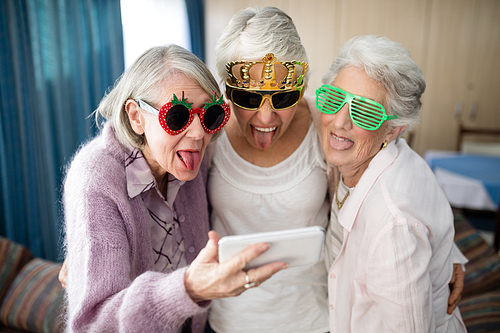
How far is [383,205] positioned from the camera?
3.58ft

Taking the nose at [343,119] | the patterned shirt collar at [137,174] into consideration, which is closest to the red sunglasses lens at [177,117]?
the patterned shirt collar at [137,174]

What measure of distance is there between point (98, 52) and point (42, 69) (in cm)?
75

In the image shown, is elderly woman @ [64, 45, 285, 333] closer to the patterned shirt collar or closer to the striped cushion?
the patterned shirt collar

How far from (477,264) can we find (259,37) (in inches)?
98.2

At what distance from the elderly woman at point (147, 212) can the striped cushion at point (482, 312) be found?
194 centimetres

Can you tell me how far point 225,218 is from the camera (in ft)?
4.90

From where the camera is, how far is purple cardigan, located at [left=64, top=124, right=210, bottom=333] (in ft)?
2.83

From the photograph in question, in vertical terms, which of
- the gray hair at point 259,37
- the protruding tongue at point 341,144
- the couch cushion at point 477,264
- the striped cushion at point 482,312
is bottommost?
the striped cushion at point 482,312

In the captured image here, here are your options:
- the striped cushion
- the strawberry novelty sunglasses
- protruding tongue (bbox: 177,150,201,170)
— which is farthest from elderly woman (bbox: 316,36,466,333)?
the striped cushion

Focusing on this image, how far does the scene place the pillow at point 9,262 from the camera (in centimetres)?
236

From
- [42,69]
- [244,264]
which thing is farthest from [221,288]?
[42,69]

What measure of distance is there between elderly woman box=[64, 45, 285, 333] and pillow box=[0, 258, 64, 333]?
1483mm

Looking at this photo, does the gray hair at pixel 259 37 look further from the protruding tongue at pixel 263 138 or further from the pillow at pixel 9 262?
the pillow at pixel 9 262

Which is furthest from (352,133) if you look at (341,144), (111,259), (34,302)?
(34,302)
